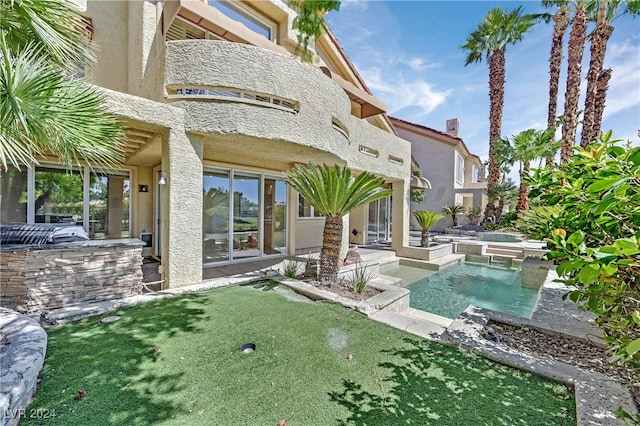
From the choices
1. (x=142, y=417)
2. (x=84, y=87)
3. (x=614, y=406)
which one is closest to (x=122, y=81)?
(x=84, y=87)

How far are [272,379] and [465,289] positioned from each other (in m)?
11.3

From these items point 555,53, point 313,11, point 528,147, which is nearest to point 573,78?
point 555,53

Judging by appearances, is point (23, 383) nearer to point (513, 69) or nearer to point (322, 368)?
point (322, 368)

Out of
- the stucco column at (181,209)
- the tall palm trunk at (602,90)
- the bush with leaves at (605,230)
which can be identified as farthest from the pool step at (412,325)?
the tall palm trunk at (602,90)

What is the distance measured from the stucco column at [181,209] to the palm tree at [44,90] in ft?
8.59

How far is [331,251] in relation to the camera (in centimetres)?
929

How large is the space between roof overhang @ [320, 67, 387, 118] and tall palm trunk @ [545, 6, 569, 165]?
60.6ft

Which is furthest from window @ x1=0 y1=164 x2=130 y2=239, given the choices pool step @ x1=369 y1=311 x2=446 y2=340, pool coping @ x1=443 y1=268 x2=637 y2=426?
pool coping @ x1=443 y1=268 x2=637 y2=426

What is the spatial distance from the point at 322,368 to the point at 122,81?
46.8 ft

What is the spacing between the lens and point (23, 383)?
3.50m

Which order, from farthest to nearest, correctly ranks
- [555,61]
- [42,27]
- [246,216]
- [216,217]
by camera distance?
1. [555,61]
2. [246,216]
3. [216,217]
4. [42,27]

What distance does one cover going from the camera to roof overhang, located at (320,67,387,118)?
44.8 ft

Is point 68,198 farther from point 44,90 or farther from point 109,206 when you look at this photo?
point 44,90

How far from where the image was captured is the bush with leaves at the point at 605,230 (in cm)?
216
